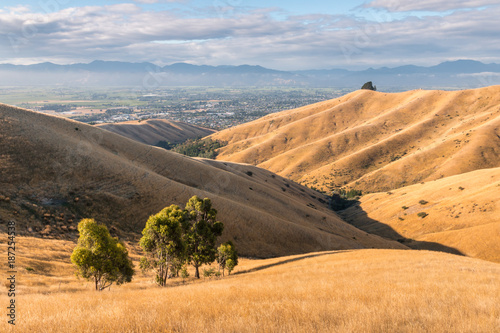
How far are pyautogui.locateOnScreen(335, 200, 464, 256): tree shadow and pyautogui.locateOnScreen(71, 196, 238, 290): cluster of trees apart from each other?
176ft

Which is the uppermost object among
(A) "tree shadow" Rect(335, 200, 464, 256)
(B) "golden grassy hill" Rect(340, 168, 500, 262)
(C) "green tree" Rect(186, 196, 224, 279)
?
(C) "green tree" Rect(186, 196, 224, 279)

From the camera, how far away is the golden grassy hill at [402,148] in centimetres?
12350

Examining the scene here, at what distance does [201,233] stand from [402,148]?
147000 mm

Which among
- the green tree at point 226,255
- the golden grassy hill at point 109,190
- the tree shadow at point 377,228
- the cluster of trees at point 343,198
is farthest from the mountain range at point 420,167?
the green tree at point 226,255

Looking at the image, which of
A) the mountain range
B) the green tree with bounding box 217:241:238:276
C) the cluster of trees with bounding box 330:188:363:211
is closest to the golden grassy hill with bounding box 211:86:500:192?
the mountain range

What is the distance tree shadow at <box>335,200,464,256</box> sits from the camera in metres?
64.0

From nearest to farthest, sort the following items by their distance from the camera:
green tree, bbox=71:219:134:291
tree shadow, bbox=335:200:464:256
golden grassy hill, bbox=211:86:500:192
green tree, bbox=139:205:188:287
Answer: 1. green tree, bbox=71:219:134:291
2. green tree, bbox=139:205:188:287
3. tree shadow, bbox=335:200:464:256
4. golden grassy hill, bbox=211:86:500:192

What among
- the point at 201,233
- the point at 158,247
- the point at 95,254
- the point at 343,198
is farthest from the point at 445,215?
the point at 95,254

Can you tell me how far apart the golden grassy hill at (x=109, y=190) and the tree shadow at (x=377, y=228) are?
667 centimetres

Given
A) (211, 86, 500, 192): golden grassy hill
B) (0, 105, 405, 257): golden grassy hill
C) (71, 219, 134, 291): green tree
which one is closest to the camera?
(71, 219, 134, 291): green tree

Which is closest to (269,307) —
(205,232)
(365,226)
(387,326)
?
(387,326)

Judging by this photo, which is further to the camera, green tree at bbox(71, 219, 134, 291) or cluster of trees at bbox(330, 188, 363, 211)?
cluster of trees at bbox(330, 188, 363, 211)

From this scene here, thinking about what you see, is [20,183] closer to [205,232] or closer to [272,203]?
[205,232]

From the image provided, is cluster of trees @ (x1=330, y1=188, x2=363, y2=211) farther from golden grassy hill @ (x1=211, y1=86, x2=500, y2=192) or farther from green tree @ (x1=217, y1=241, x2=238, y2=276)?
green tree @ (x1=217, y1=241, x2=238, y2=276)
